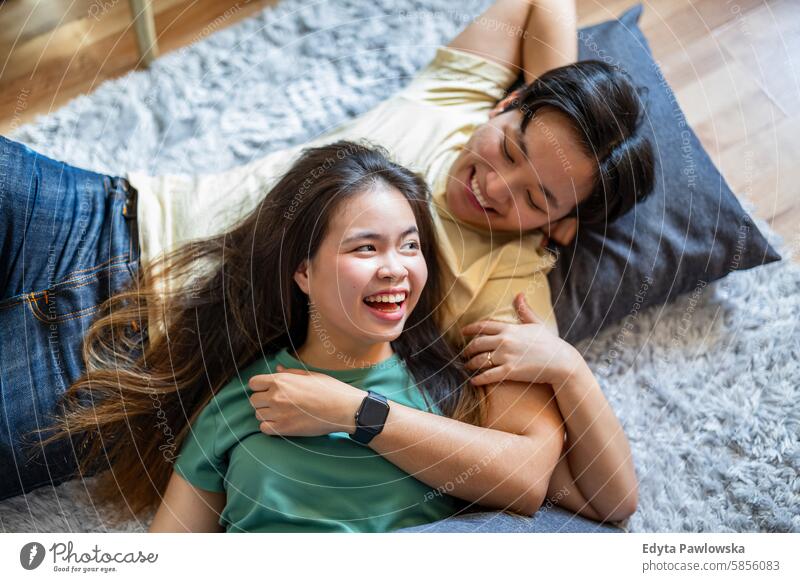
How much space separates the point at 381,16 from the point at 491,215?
1.37 ft

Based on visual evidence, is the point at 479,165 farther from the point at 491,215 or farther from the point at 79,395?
the point at 79,395

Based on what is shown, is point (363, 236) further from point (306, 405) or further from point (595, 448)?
point (595, 448)

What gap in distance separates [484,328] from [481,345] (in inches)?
0.9

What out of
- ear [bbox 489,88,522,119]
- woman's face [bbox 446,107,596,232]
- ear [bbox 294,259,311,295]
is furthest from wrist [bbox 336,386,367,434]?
ear [bbox 489,88,522,119]

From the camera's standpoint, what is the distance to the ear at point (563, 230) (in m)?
0.82

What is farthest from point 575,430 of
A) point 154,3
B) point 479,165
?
point 154,3

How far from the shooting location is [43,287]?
2.51ft

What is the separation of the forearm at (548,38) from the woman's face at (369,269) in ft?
0.94

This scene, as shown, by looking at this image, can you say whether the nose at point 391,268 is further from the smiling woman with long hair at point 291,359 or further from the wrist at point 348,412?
the wrist at point 348,412

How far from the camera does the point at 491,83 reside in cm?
90

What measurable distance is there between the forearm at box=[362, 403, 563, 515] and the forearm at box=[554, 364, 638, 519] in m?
0.04

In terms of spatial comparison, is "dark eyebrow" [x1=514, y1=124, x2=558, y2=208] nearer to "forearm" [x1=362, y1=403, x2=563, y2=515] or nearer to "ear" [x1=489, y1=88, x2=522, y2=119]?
"ear" [x1=489, y1=88, x2=522, y2=119]

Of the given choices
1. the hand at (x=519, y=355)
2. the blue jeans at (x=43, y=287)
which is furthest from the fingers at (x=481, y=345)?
the blue jeans at (x=43, y=287)
